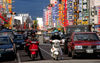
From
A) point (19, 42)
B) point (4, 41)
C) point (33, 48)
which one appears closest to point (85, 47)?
point (33, 48)

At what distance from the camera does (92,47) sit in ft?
58.5

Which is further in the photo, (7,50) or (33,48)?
(7,50)

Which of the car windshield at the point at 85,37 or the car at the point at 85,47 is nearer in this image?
the car at the point at 85,47

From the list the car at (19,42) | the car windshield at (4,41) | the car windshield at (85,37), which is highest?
the car windshield at (85,37)

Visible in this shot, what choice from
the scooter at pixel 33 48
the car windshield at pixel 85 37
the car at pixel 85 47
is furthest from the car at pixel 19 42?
the scooter at pixel 33 48

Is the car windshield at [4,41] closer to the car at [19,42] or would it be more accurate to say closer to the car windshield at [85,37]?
the car windshield at [85,37]

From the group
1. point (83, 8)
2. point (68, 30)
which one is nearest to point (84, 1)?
point (83, 8)

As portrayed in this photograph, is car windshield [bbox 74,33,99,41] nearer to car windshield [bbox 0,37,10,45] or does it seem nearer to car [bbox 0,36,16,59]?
car [bbox 0,36,16,59]

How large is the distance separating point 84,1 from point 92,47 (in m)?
105

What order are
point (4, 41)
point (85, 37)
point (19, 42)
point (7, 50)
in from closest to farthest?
point (7, 50), point (85, 37), point (4, 41), point (19, 42)

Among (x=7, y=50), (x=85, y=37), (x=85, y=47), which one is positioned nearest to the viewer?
(x=85, y=47)

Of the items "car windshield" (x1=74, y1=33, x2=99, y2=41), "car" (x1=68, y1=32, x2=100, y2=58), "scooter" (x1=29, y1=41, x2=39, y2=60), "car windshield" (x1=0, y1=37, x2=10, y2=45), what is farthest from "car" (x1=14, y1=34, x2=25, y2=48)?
"scooter" (x1=29, y1=41, x2=39, y2=60)

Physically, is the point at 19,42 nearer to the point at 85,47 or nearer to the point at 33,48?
the point at 33,48

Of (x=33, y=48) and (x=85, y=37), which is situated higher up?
(x=85, y=37)
